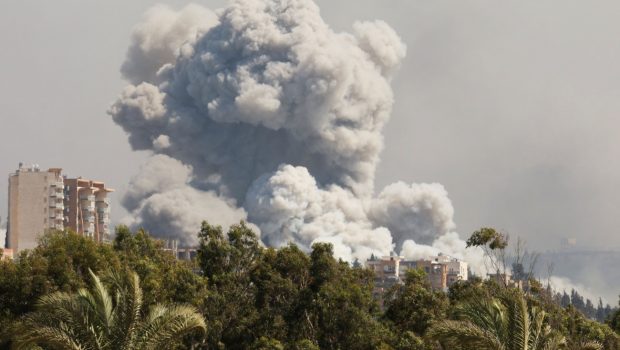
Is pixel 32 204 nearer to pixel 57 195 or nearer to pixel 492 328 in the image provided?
pixel 57 195

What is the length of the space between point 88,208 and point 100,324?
360 feet

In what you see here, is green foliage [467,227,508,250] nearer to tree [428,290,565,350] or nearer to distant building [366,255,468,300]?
tree [428,290,565,350]

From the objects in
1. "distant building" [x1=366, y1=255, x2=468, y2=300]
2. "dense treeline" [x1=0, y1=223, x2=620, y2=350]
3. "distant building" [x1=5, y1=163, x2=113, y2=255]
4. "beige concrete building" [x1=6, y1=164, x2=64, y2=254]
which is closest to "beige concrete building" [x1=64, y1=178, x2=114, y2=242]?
"distant building" [x1=5, y1=163, x2=113, y2=255]

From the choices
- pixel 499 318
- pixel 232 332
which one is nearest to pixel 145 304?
pixel 232 332

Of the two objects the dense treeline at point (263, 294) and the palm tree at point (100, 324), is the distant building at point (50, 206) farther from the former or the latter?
the palm tree at point (100, 324)

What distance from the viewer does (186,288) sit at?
1569 inches

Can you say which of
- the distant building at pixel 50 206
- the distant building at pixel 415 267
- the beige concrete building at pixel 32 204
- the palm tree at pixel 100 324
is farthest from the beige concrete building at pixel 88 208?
the palm tree at pixel 100 324

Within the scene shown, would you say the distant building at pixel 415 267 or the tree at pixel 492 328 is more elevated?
the distant building at pixel 415 267

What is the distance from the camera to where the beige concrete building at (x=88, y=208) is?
420ft

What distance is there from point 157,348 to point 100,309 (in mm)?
1237

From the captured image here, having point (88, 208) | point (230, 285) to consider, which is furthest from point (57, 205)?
point (230, 285)

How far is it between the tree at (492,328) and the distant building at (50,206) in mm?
84121

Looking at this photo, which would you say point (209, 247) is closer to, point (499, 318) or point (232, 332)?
point (232, 332)

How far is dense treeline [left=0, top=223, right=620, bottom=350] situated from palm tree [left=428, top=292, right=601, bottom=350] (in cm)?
928
